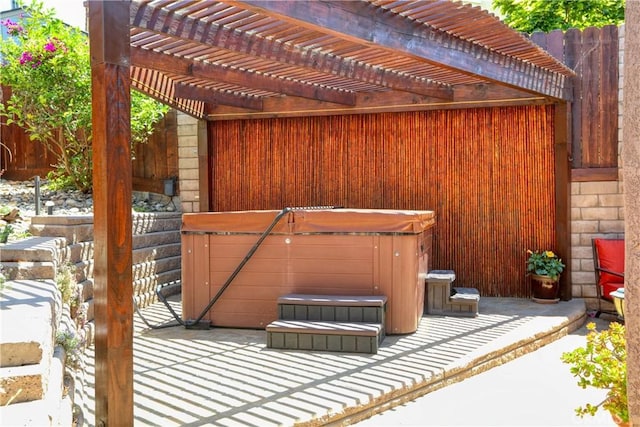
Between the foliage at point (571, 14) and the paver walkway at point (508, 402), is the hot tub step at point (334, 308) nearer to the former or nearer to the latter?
the paver walkway at point (508, 402)

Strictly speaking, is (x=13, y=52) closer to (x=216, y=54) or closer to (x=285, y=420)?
(x=216, y=54)

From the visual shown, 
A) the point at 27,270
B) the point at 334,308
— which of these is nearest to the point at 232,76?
the point at 334,308

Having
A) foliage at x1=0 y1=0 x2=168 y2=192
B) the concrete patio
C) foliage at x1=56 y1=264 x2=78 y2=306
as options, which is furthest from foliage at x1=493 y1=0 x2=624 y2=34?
foliage at x1=56 y1=264 x2=78 y2=306

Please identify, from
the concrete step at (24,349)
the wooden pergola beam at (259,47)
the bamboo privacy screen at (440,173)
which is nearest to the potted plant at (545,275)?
the bamboo privacy screen at (440,173)

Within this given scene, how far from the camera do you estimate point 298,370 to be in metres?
4.41

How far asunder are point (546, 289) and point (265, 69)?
4.21 meters

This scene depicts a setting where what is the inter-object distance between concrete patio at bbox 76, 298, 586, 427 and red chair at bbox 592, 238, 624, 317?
0.90 metres

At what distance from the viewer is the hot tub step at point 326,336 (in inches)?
191

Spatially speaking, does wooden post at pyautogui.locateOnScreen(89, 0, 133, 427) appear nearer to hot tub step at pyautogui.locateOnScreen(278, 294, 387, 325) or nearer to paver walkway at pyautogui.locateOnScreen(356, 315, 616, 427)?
paver walkway at pyautogui.locateOnScreen(356, 315, 616, 427)

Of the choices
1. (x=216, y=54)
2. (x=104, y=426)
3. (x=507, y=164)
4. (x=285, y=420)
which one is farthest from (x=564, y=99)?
(x=104, y=426)

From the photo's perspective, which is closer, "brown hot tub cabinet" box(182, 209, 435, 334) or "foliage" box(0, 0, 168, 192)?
"brown hot tub cabinet" box(182, 209, 435, 334)

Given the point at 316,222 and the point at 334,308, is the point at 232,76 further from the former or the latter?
the point at 334,308

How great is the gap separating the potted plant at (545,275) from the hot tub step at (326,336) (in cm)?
292

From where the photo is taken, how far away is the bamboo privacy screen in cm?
743
